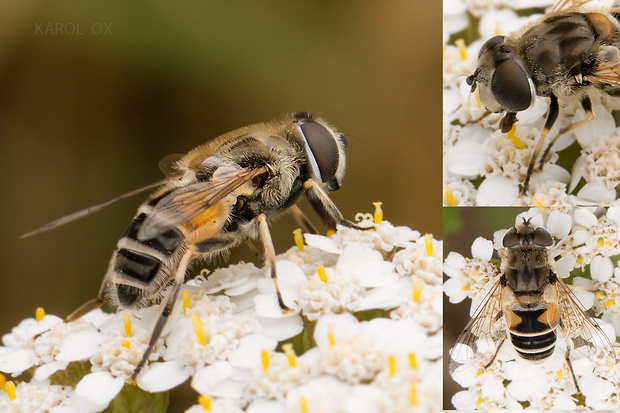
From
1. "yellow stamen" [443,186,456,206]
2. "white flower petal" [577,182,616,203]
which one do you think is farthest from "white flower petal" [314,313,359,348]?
"white flower petal" [577,182,616,203]

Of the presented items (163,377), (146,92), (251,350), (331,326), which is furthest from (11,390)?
(146,92)

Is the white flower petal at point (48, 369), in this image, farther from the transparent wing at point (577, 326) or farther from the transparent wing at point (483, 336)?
the transparent wing at point (577, 326)

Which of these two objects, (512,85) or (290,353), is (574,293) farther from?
(290,353)

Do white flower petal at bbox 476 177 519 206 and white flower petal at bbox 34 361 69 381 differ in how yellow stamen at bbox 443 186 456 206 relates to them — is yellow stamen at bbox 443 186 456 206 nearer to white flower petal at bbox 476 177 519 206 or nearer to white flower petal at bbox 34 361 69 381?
white flower petal at bbox 476 177 519 206

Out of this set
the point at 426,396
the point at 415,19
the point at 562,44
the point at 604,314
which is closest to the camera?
the point at 426,396

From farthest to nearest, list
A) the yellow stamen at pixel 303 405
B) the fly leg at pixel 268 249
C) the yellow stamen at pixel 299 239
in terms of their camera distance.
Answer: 1. the yellow stamen at pixel 299 239
2. the fly leg at pixel 268 249
3. the yellow stamen at pixel 303 405

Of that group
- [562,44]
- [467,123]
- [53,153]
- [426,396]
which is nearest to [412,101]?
[467,123]

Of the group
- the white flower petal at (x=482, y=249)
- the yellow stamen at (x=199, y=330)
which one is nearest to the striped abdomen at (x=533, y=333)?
the white flower petal at (x=482, y=249)

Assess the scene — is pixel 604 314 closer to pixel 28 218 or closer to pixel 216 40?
pixel 216 40
